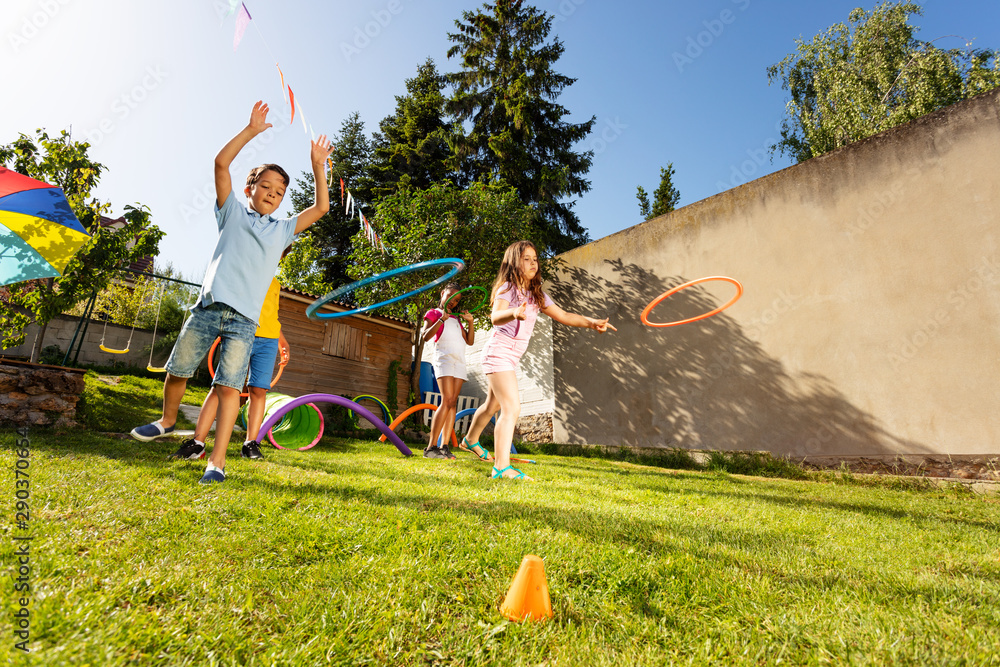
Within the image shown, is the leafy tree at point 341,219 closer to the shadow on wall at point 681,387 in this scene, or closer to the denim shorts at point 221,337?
the shadow on wall at point 681,387

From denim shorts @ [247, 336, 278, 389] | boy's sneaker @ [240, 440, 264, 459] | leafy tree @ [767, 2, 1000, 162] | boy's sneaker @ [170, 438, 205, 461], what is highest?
leafy tree @ [767, 2, 1000, 162]

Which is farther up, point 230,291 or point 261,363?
point 230,291

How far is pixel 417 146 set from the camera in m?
21.1

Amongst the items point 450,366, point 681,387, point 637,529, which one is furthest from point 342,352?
point 637,529

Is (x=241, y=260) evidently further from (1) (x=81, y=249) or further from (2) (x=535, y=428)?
(2) (x=535, y=428)

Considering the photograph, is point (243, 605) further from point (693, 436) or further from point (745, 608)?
point (693, 436)

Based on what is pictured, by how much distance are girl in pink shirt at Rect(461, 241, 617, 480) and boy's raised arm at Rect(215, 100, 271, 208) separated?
7.73 ft

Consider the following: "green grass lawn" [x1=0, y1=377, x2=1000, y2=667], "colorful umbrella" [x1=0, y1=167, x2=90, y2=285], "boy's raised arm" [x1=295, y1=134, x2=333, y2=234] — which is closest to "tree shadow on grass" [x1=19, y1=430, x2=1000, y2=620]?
"green grass lawn" [x1=0, y1=377, x2=1000, y2=667]

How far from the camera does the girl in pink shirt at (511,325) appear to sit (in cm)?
457

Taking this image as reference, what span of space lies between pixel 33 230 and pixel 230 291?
3682 mm

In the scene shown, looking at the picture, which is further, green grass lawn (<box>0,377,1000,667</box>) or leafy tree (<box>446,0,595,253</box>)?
leafy tree (<box>446,0,595,253</box>)

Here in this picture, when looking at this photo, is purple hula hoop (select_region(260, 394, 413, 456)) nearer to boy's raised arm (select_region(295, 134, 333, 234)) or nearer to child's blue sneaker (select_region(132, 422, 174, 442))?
child's blue sneaker (select_region(132, 422, 174, 442))

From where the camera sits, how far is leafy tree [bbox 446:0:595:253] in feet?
62.7

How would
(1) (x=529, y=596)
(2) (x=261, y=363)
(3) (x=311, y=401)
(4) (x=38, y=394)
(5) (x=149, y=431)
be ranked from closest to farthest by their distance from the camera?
(1) (x=529, y=596)
(5) (x=149, y=431)
(2) (x=261, y=363)
(4) (x=38, y=394)
(3) (x=311, y=401)
